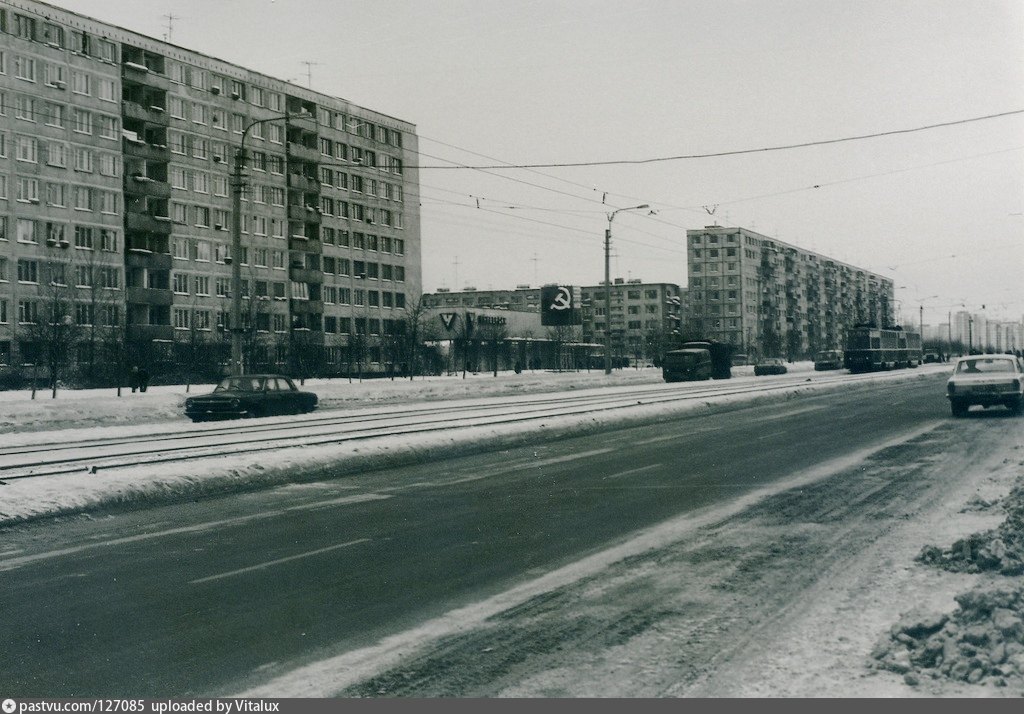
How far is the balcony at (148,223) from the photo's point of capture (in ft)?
220

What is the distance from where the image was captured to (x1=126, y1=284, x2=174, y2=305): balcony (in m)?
67.0

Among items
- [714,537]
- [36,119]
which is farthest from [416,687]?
[36,119]

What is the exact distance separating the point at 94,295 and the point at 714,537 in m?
57.8

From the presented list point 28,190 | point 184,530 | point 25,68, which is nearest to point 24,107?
point 25,68

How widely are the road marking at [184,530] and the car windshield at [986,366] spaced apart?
727 inches

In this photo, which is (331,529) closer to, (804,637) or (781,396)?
(804,637)

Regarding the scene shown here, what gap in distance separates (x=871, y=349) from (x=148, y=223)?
52.6 m

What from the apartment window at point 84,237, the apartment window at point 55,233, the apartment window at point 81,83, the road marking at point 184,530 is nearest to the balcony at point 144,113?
the apartment window at point 81,83

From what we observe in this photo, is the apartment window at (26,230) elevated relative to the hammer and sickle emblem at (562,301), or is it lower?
elevated

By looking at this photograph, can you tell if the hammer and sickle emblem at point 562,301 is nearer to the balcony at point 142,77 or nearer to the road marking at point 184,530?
the balcony at point 142,77

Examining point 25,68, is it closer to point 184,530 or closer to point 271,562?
point 184,530

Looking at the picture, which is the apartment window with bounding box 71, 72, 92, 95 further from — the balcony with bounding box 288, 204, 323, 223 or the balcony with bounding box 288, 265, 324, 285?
the balcony with bounding box 288, 265, 324, 285

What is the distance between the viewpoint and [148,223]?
68125 mm

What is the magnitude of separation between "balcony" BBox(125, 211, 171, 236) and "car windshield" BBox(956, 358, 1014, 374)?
189ft
